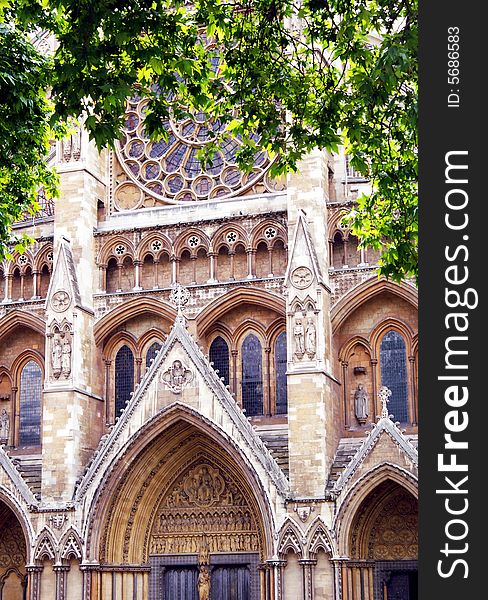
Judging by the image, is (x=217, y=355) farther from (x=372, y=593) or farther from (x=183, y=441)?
(x=372, y=593)

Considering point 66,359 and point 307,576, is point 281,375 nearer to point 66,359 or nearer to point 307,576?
point 307,576

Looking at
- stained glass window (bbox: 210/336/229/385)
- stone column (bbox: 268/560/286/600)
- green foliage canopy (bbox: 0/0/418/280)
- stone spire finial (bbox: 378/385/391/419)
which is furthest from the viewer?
stained glass window (bbox: 210/336/229/385)

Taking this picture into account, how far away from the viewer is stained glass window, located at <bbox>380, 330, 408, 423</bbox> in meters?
26.8

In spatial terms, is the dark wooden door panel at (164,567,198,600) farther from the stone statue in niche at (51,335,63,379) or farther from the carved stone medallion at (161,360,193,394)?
the stone statue in niche at (51,335,63,379)

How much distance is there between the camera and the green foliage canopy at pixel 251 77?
1480cm

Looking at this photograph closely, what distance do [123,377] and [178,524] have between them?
4383 mm

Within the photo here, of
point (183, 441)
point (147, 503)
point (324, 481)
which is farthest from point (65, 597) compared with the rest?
point (324, 481)

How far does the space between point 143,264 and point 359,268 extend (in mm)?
6349

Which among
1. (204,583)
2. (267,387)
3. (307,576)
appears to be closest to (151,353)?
(267,387)

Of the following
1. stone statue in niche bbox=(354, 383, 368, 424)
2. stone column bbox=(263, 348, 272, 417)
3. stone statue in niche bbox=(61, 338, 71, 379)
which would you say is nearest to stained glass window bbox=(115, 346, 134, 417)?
stone statue in niche bbox=(61, 338, 71, 379)

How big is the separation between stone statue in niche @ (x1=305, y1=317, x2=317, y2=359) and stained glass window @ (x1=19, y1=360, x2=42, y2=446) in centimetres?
852

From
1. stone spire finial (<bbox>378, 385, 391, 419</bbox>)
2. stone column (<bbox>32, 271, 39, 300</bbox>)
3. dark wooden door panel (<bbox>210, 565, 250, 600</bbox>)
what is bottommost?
dark wooden door panel (<bbox>210, 565, 250, 600</bbox>)

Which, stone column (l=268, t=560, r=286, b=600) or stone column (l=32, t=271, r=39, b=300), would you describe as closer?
stone column (l=268, t=560, r=286, b=600)

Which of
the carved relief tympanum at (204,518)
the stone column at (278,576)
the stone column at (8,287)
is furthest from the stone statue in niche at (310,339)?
the stone column at (8,287)
